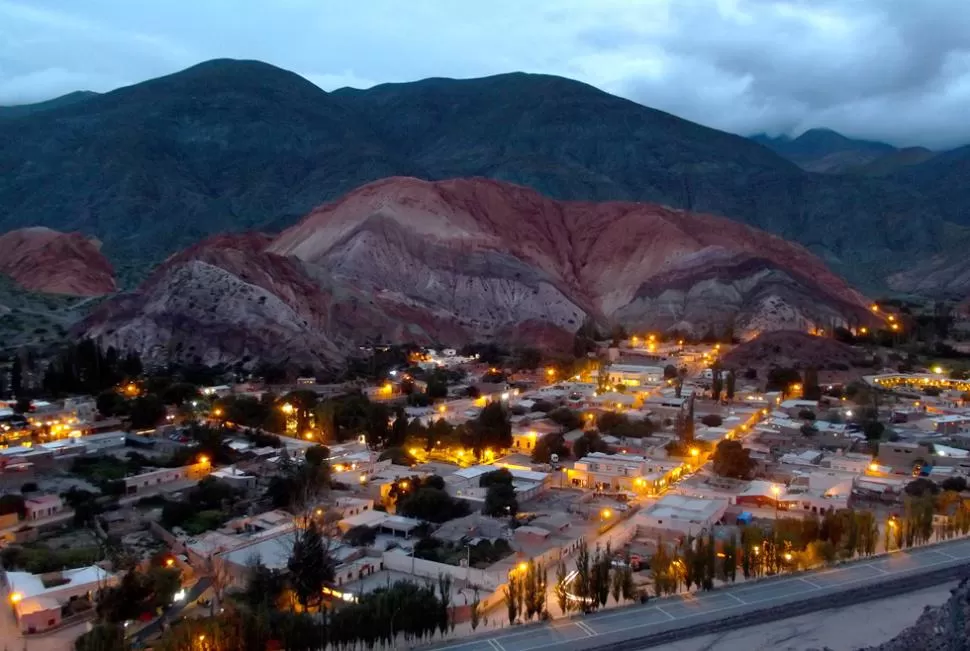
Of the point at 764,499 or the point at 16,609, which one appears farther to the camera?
the point at 764,499

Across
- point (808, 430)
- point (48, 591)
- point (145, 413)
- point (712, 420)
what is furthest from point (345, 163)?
point (48, 591)

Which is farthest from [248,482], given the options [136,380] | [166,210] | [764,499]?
[166,210]

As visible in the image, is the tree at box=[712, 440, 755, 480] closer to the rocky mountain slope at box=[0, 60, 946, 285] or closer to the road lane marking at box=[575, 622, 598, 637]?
the road lane marking at box=[575, 622, 598, 637]

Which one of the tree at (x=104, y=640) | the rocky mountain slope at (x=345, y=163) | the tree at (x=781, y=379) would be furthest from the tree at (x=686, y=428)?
the rocky mountain slope at (x=345, y=163)

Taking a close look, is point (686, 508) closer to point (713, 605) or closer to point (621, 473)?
point (621, 473)

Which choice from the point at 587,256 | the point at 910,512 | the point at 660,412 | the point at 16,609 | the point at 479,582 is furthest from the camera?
the point at 587,256

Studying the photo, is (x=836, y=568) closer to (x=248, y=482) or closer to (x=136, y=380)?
(x=248, y=482)
